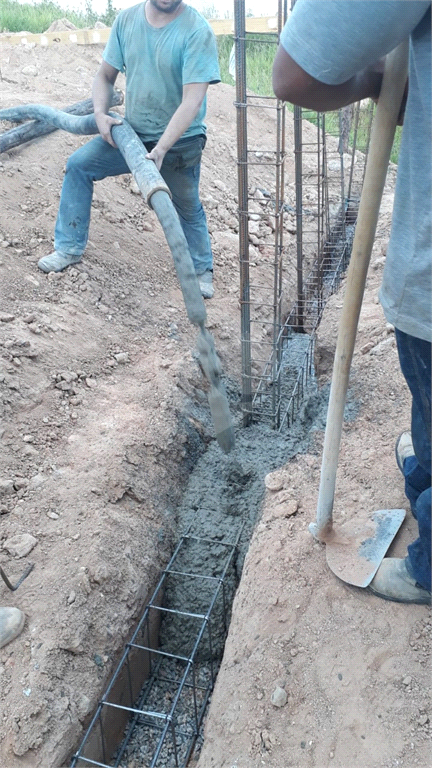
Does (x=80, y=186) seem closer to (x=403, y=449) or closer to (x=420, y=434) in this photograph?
(x=403, y=449)

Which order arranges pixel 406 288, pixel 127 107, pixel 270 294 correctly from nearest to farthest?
pixel 406 288, pixel 127 107, pixel 270 294

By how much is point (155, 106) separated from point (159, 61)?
26 cm

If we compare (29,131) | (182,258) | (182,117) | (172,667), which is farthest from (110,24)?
(172,667)

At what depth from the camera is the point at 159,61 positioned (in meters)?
3.64

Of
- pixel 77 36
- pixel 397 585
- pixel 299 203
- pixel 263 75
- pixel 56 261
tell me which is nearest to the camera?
pixel 397 585

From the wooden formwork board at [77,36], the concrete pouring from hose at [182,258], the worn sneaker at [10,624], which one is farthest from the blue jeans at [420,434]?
the wooden formwork board at [77,36]

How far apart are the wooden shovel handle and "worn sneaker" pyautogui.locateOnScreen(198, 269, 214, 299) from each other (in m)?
2.79

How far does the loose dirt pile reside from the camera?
2.03 meters

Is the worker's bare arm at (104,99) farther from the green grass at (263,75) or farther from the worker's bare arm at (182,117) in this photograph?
the green grass at (263,75)

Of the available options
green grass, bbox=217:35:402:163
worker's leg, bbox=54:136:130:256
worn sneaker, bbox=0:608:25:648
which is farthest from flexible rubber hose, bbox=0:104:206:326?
green grass, bbox=217:35:402:163

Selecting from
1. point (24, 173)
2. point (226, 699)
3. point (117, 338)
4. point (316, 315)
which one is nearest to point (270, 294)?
point (316, 315)

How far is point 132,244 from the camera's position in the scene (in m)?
5.05

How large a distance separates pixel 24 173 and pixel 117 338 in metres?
1.98

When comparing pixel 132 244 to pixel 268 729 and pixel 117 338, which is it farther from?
pixel 268 729
